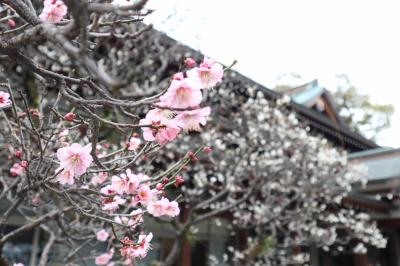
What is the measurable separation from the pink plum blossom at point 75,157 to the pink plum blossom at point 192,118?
1.66 feet

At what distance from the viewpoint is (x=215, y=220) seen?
7984mm

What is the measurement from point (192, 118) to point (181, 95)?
186 millimetres

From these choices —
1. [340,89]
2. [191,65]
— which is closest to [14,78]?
[191,65]

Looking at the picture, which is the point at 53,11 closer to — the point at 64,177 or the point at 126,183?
the point at 64,177

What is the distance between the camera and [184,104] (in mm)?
1440

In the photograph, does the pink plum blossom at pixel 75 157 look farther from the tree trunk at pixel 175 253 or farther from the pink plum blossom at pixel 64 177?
the tree trunk at pixel 175 253

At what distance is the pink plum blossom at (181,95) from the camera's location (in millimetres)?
1417

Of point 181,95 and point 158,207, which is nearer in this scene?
point 181,95

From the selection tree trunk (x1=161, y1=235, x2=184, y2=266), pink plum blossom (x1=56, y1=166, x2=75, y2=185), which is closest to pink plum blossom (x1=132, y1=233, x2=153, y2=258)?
pink plum blossom (x1=56, y1=166, x2=75, y2=185)

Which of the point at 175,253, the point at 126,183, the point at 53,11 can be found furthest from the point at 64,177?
the point at 175,253

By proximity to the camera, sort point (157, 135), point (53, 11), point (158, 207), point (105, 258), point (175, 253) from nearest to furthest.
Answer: point (53, 11), point (157, 135), point (158, 207), point (105, 258), point (175, 253)

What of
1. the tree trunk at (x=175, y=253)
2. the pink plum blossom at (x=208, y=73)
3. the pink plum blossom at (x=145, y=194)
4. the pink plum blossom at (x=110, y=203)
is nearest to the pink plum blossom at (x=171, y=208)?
the pink plum blossom at (x=145, y=194)

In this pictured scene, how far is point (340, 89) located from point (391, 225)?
48.3 ft

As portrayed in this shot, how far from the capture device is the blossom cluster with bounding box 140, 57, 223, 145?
142 cm
